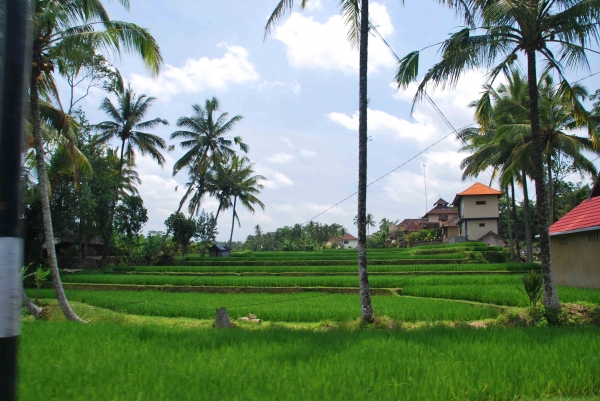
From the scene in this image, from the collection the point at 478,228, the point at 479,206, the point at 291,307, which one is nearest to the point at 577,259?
the point at 291,307

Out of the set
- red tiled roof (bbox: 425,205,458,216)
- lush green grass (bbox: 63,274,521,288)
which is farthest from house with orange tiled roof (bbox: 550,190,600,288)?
red tiled roof (bbox: 425,205,458,216)

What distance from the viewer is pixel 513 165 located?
60.4 ft

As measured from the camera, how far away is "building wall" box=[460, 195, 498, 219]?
38250 mm

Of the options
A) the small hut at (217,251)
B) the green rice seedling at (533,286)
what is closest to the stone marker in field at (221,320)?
the green rice seedling at (533,286)

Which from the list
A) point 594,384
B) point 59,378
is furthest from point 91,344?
point 594,384

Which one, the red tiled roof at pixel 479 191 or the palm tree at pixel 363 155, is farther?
the red tiled roof at pixel 479 191

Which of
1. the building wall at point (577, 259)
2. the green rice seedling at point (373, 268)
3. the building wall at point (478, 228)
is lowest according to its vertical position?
the green rice seedling at point (373, 268)

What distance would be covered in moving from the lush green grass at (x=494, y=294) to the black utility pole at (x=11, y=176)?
11578mm

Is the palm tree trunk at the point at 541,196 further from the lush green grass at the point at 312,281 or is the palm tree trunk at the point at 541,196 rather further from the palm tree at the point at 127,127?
the palm tree at the point at 127,127

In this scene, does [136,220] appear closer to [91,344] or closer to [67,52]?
[67,52]

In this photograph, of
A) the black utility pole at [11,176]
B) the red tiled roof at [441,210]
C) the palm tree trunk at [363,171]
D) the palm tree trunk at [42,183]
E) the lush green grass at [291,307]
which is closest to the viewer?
the black utility pole at [11,176]

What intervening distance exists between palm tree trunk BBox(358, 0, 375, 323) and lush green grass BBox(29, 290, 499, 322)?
98cm

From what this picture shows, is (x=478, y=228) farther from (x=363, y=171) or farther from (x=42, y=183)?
(x=42, y=183)

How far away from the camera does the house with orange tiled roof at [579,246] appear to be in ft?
46.0
